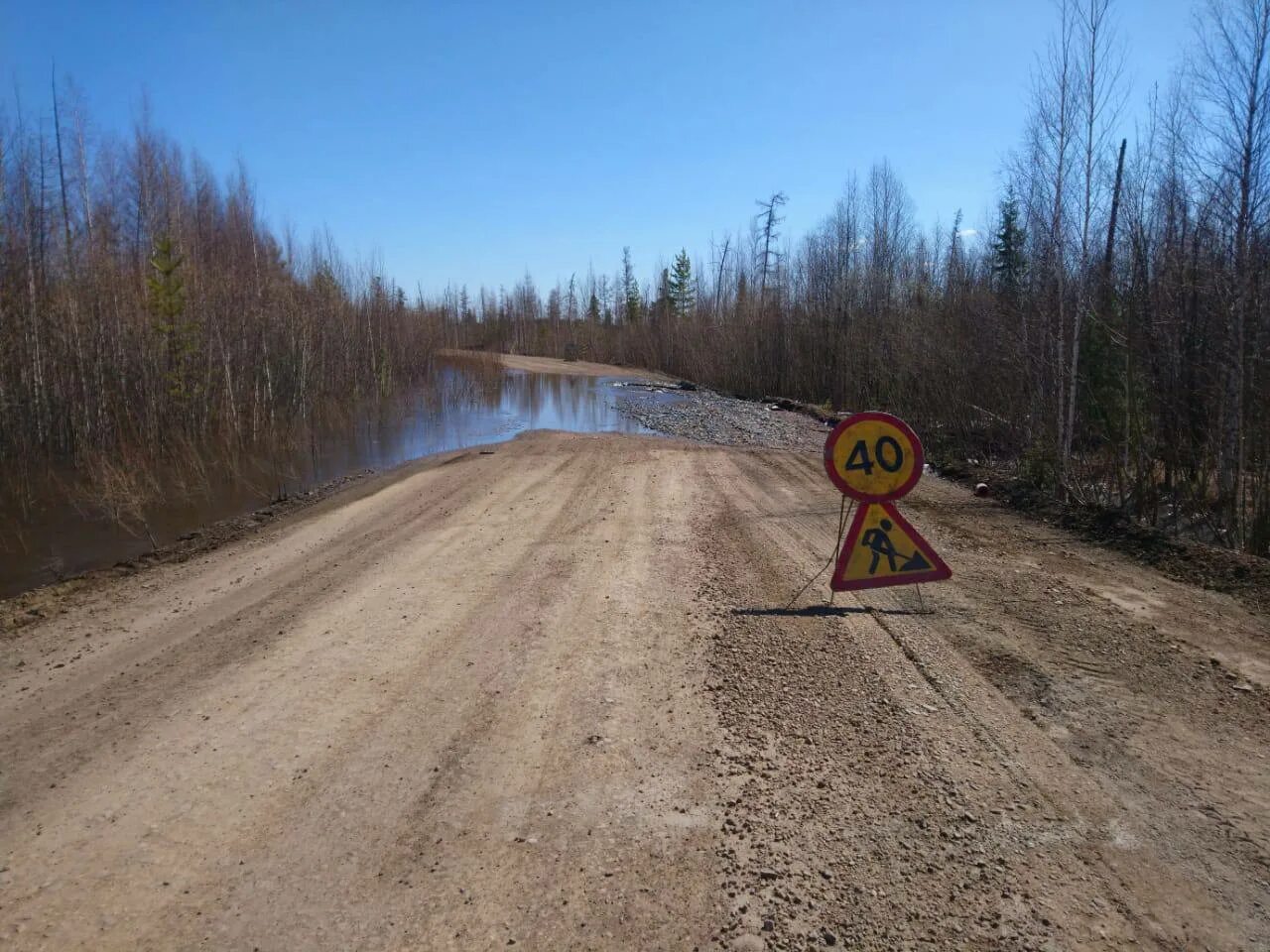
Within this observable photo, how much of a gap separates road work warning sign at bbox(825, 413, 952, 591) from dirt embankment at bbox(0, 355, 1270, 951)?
39 cm

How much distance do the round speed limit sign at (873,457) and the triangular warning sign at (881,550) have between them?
0.14 metres

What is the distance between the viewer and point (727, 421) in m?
21.9

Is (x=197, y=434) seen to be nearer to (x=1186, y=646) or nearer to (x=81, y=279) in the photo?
(x=81, y=279)

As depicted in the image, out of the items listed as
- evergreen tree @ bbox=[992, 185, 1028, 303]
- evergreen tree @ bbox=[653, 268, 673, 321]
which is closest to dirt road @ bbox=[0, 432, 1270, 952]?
evergreen tree @ bbox=[992, 185, 1028, 303]

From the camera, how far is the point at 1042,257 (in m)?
11.8

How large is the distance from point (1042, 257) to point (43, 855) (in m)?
13.7

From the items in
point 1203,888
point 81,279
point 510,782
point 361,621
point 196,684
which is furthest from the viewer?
point 81,279

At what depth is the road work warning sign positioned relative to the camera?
→ 17.4ft

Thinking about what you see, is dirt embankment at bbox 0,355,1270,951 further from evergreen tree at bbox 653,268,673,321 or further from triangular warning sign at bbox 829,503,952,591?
evergreen tree at bbox 653,268,673,321

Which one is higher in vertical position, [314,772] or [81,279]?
[81,279]

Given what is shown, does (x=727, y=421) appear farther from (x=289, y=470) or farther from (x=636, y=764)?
(x=636, y=764)

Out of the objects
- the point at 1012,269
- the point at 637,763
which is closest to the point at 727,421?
the point at 1012,269

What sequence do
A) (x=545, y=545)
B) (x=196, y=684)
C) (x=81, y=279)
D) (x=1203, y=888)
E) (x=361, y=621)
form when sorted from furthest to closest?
1. (x=81, y=279)
2. (x=545, y=545)
3. (x=361, y=621)
4. (x=196, y=684)
5. (x=1203, y=888)

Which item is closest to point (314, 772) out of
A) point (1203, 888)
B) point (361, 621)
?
Answer: point (361, 621)
